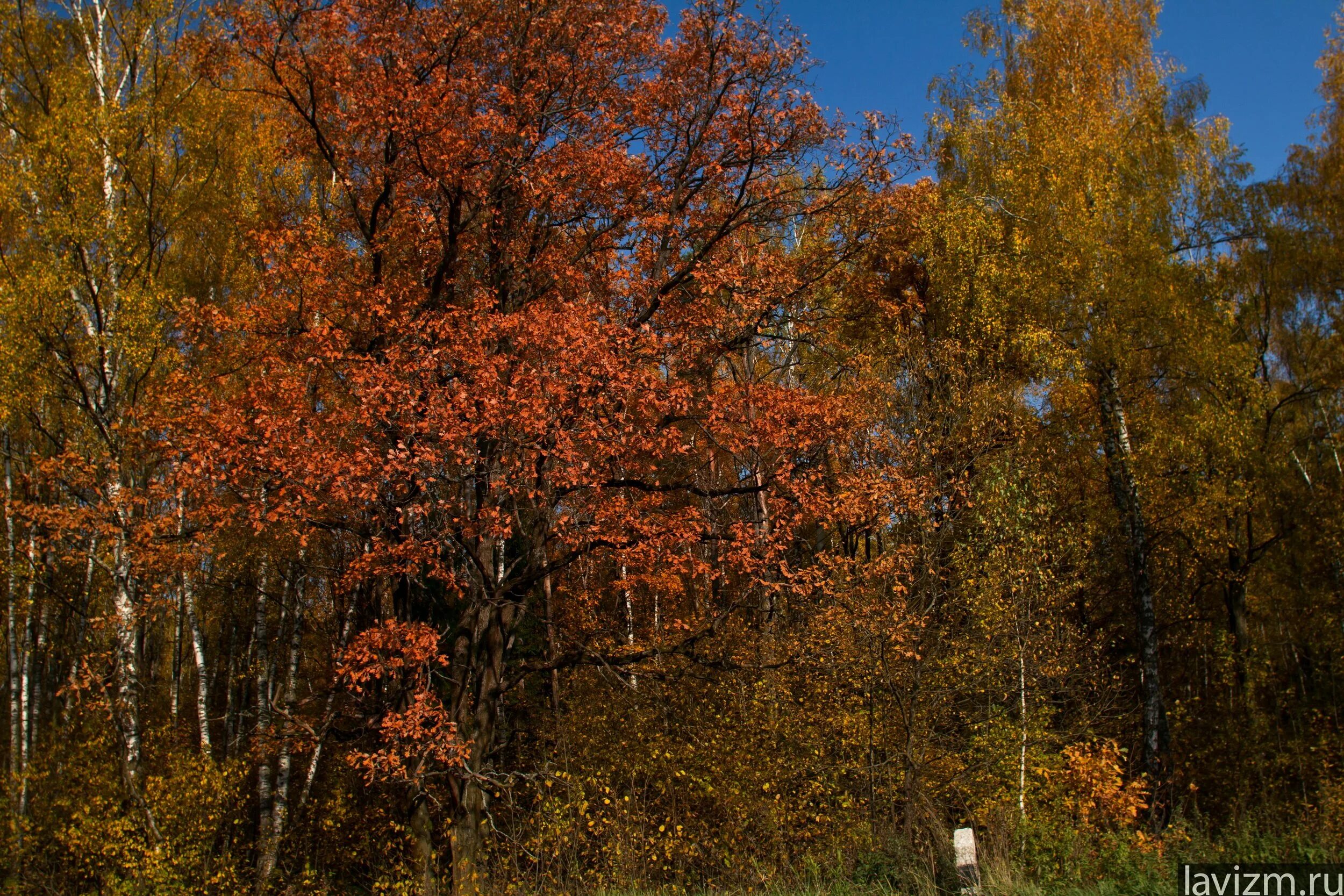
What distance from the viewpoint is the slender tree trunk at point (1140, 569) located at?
45.1 ft

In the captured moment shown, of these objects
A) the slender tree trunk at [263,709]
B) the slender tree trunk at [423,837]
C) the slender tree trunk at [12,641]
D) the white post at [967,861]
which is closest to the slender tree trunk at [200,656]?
the slender tree trunk at [263,709]

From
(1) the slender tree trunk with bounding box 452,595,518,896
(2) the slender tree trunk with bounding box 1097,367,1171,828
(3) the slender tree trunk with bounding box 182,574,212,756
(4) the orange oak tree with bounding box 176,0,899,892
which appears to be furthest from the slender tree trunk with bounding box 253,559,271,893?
(2) the slender tree trunk with bounding box 1097,367,1171,828

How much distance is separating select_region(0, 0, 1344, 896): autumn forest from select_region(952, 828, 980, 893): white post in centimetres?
23

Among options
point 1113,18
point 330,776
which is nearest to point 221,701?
point 330,776

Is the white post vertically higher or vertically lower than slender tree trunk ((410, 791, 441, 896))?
higher

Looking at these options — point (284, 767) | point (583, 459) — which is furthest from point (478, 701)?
point (284, 767)

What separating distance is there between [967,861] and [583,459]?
16.1 feet

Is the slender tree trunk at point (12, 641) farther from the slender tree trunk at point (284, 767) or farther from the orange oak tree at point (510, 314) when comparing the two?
the orange oak tree at point (510, 314)

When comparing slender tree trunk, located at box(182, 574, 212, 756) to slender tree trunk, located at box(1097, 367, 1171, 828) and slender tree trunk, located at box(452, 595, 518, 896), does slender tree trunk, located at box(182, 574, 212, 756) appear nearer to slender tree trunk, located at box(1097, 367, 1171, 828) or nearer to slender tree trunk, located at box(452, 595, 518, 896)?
slender tree trunk, located at box(452, 595, 518, 896)

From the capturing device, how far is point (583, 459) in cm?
866

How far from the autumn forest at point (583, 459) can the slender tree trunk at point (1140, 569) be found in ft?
0.32

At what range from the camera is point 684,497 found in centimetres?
1677

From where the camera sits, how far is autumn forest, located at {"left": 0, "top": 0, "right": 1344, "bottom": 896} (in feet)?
29.6

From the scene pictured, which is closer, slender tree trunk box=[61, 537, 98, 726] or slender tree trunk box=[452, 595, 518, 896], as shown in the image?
slender tree trunk box=[452, 595, 518, 896]
